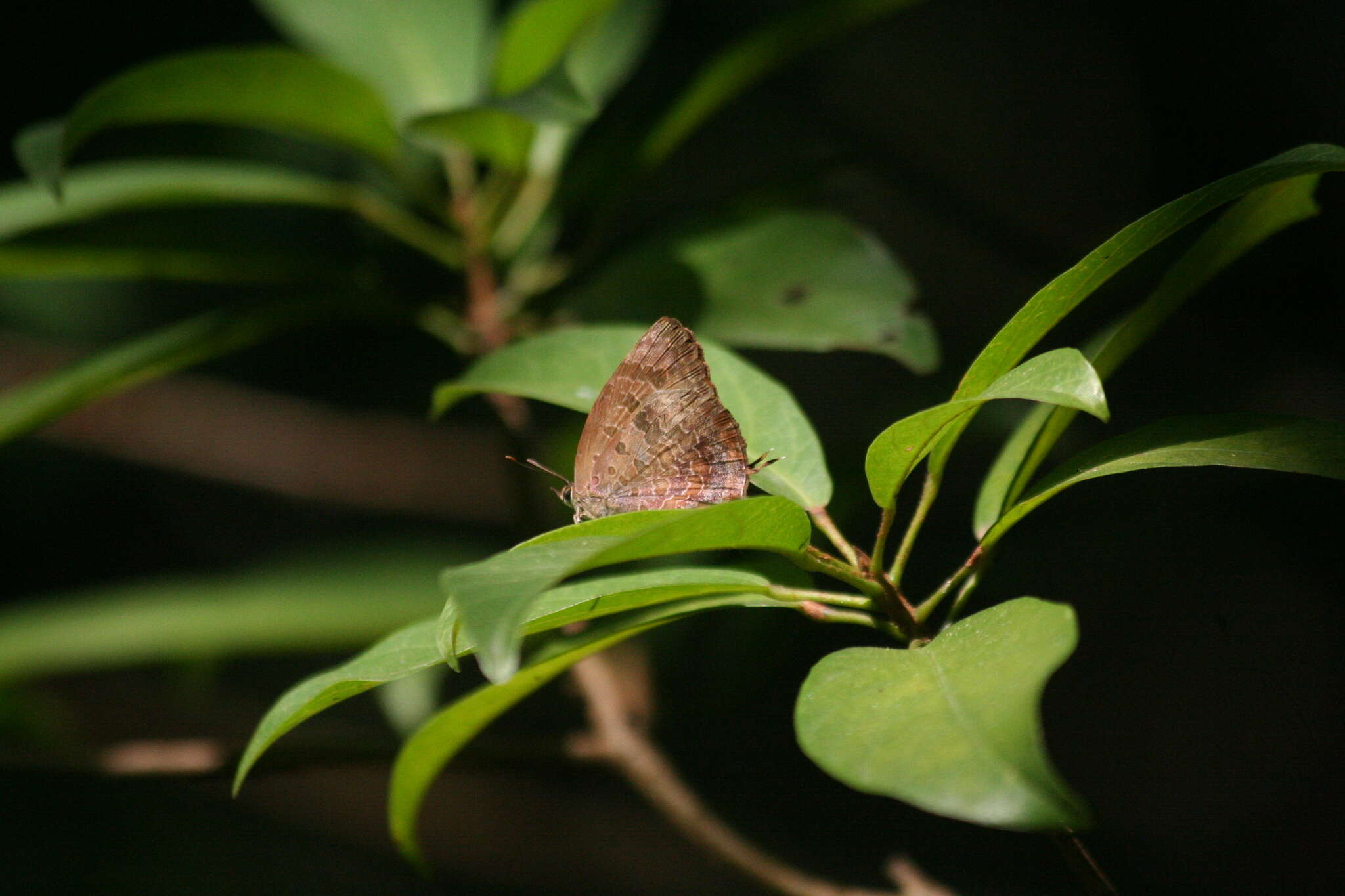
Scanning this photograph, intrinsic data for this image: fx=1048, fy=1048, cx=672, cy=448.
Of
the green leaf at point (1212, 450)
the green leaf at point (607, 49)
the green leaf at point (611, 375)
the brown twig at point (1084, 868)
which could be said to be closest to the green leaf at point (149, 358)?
the green leaf at point (611, 375)

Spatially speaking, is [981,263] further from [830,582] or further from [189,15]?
[189,15]

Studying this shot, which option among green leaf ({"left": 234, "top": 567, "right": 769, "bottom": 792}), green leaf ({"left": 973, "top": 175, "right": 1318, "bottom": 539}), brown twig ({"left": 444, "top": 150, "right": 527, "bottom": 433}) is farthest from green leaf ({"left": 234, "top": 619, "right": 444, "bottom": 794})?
brown twig ({"left": 444, "top": 150, "right": 527, "bottom": 433})

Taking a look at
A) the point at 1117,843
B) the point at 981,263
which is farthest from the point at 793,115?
the point at 1117,843

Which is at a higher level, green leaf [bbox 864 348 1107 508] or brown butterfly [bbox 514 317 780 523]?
brown butterfly [bbox 514 317 780 523]

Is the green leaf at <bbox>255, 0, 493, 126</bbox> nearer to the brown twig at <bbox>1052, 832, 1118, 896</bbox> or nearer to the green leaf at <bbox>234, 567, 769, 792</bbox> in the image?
the green leaf at <bbox>234, 567, 769, 792</bbox>

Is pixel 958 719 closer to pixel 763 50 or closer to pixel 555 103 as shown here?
pixel 555 103

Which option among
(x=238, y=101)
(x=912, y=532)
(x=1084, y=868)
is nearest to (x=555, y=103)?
(x=238, y=101)
